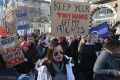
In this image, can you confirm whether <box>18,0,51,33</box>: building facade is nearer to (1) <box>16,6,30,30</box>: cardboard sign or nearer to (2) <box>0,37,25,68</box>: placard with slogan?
(1) <box>16,6,30,30</box>: cardboard sign

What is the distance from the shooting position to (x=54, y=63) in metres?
6.45

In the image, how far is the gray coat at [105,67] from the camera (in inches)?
260

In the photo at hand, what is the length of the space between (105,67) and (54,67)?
2.87ft

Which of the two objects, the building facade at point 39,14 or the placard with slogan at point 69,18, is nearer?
the placard with slogan at point 69,18

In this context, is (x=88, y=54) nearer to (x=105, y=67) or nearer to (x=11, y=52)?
(x=11, y=52)

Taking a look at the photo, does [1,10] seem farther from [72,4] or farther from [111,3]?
[72,4]

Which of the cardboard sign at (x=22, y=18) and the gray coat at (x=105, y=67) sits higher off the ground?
the cardboard sign at (x=22, y=18)

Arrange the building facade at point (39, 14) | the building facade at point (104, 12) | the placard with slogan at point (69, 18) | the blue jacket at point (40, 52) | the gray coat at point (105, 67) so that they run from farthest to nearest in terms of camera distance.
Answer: the building facade at point (39, 14), the building facade at point (104, 12), the blue jacket at point (40, 52), the placard with slogan at point (69, 18), the gray coat at point (105, 67)

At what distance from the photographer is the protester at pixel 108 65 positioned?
662 cm

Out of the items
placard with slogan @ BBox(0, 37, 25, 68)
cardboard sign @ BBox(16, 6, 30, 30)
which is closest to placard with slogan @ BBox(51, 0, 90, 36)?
placard with slogan @ BBox(0, 37, 25, 68)

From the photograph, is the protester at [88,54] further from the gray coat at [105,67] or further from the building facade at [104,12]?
the building facade at [104,12]

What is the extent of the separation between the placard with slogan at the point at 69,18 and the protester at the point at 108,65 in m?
2.98

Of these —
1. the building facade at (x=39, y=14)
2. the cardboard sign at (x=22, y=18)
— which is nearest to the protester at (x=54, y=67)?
the cardboard sign at (x=22, y=18)

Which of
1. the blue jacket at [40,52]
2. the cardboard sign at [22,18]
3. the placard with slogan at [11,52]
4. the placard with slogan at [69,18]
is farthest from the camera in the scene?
the cardboard sign at [22,18]
